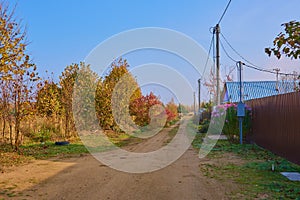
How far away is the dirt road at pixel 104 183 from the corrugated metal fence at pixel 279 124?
2704 mm

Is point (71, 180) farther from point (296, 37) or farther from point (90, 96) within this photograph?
point (90, 96)

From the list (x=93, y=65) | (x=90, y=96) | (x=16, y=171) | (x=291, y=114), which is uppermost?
(x=93, y=65)

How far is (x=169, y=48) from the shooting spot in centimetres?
1279

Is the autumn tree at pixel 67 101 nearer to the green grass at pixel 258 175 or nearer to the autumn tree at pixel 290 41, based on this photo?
the green grass at pixel 258 175

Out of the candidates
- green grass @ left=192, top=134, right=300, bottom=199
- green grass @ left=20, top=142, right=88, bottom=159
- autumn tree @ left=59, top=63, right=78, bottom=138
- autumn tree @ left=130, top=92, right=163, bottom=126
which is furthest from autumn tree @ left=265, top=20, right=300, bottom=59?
autumn tree @ left=130, top=92, right=163, bottom=126

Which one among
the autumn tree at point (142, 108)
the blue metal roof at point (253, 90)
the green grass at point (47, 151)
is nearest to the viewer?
the green grass at point (47, 151)

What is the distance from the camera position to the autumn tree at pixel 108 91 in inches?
648

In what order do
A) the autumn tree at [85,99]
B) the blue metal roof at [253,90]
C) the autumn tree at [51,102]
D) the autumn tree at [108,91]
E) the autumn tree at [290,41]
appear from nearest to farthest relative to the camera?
1. the autumn tree at [290,41]
2. the autumn tree at [51,102]
3. the autumn tree at [85,99]
4. the autumn tree at [108,91]
5. the blue metal roof at [253,90]

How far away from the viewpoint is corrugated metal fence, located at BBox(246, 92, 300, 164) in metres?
7.44

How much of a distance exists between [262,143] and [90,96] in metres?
9.20

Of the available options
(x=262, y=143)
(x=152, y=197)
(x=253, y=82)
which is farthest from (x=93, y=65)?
(x=253, y=82)

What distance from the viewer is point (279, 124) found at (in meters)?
8.80

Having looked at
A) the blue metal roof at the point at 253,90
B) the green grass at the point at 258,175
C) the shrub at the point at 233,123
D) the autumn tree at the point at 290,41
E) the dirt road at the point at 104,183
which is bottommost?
the dirt road at the point at 104,183

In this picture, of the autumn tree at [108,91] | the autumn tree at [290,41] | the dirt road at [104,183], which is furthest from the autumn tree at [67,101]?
the autumn tree at [290,41]
